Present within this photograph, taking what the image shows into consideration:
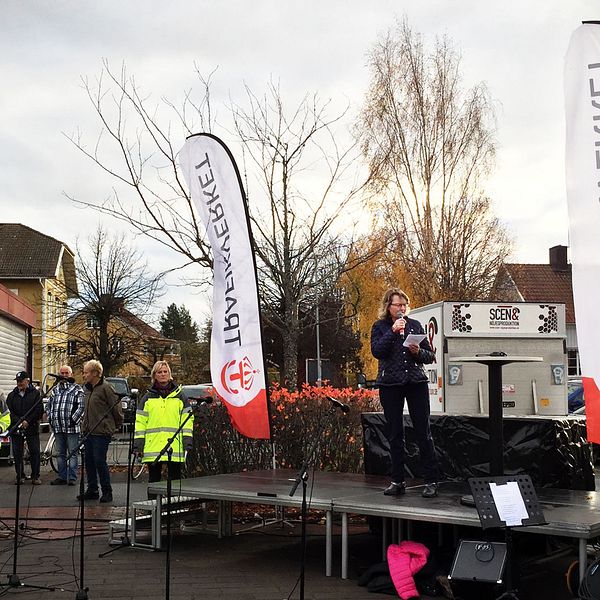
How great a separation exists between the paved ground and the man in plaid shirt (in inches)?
108

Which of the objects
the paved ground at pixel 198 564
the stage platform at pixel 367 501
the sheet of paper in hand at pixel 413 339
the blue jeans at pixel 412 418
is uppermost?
the sheet of paper in hand at pixel 413 339

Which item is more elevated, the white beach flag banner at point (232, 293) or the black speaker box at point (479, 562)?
the white beach flag banner at point (232, 293)

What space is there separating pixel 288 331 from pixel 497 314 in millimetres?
5325

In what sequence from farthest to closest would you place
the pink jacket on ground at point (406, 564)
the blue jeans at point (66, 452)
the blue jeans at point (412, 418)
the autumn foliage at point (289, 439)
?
the blue jeans at point (66, 452)
the autumn foliage at point (289, 439)
the blue jeans at point (412, 418)
the pink jacket on ground at point (406, 564)

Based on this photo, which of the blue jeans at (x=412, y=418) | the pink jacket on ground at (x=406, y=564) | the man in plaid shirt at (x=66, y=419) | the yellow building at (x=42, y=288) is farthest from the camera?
the yellow building at (x=42, y=288)

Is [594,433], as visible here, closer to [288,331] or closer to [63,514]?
[63,514]

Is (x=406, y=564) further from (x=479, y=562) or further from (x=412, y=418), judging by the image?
(x=412, y=418)

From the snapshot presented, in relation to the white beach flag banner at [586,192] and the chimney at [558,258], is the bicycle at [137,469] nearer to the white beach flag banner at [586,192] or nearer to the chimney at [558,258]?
the white beach flag banner at [586,192]

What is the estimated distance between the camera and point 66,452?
14.8m

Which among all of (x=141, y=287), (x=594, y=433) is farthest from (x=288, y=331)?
(x=141, y=287)

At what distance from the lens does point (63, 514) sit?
1154cm

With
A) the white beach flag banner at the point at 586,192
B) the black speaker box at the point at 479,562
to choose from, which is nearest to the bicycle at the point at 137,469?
the black speaker box at the point at 479,562

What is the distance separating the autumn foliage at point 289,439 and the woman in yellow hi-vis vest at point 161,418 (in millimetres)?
2224

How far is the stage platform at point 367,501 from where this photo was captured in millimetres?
6621
